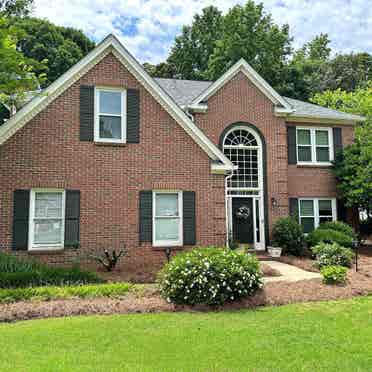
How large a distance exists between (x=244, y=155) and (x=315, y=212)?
4.36 metres

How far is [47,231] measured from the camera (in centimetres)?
1149

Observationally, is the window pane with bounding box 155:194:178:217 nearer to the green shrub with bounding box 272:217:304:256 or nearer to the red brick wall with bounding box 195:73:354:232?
the red brick wall with bounding box 195:73:354:232

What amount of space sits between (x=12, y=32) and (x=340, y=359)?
8917 millimetres

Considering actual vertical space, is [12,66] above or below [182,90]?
below

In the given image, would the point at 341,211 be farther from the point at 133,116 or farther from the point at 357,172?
the point at 133,116

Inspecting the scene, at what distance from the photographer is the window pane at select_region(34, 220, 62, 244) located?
11.4 metres

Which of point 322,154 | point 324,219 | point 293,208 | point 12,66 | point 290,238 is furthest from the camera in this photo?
point 322,154

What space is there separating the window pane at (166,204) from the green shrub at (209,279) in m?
4.26

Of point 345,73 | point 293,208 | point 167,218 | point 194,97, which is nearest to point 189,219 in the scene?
point 167,218

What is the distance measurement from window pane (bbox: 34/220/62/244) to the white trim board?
7832 mm

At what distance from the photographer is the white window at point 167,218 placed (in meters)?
12.4

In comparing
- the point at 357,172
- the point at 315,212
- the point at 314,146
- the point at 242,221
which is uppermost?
the point at 314,146

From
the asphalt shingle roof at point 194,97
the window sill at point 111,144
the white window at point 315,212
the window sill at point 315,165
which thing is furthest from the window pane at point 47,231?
the window sill at point 315,165

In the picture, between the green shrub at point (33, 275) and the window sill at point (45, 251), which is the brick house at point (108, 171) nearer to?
the window sill at point (45, 251)
